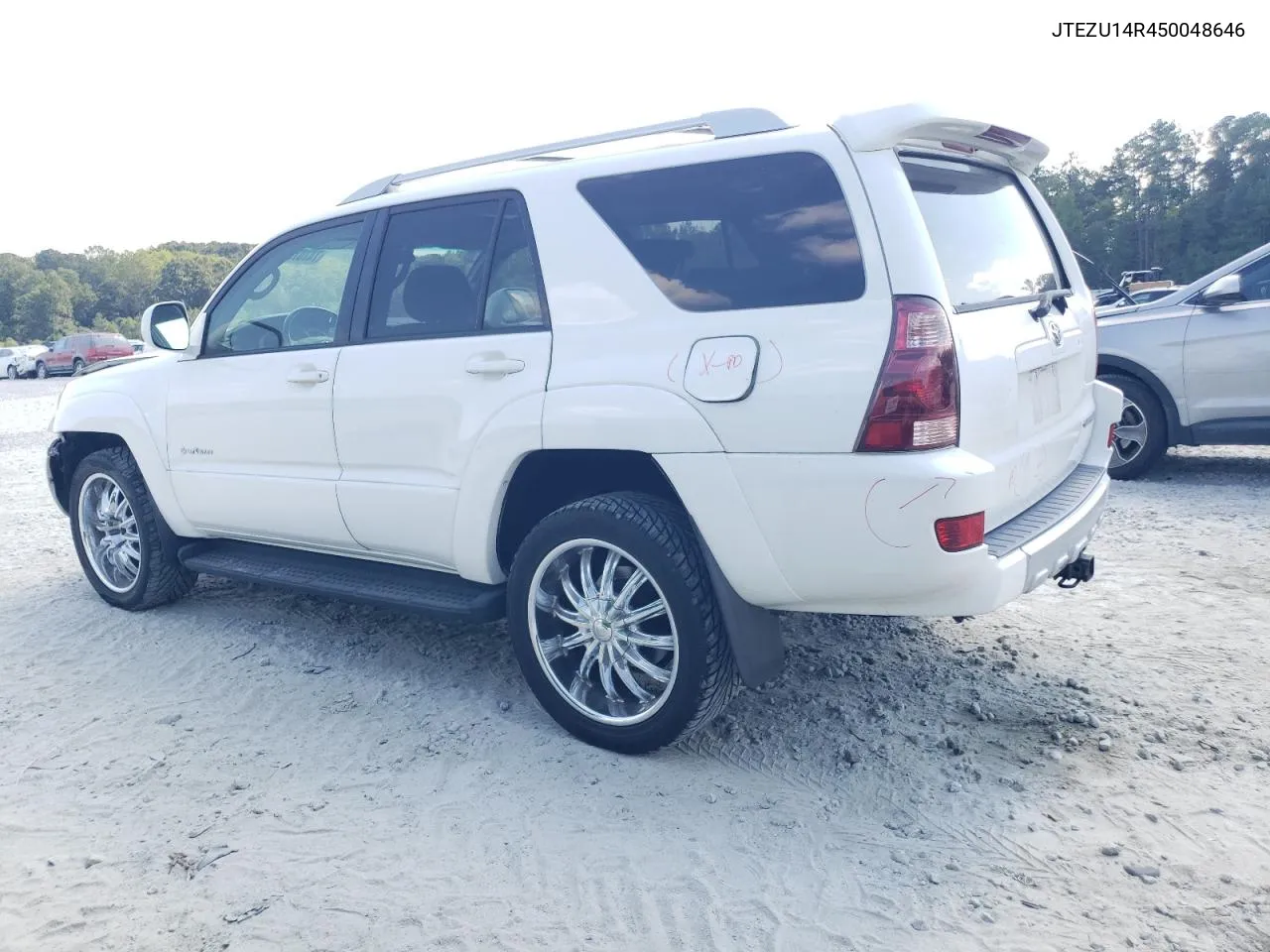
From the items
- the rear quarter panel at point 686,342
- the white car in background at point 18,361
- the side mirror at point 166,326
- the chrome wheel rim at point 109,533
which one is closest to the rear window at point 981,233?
the rear quarter panel at point 686,342

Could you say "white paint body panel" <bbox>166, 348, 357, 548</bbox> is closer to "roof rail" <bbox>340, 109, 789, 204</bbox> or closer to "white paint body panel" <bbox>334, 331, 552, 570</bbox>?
"white paint body panel" <bbox>334, 331, 552, 570</bbox>

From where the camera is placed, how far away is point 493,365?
141 inches

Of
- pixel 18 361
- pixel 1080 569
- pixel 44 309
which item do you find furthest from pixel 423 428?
pixel 44 309

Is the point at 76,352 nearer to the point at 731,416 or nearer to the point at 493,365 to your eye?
the point at 493,365

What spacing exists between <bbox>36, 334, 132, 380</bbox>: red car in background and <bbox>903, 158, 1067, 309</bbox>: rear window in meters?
37.0

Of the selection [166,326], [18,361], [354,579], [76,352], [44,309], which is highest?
[44,309]

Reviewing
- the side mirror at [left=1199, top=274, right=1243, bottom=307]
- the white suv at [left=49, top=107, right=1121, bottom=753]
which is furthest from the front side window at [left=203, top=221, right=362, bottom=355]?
the side mirror at [left=1199, top=274, right=1243, bottom=307]

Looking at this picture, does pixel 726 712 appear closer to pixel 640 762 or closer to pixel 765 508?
pixel 640 762

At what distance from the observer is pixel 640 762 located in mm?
3461

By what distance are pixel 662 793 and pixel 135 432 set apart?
11.1 feet

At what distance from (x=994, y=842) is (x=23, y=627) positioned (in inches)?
188

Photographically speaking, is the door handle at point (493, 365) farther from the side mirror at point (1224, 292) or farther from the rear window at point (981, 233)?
the side mirror at point (1224, 292)

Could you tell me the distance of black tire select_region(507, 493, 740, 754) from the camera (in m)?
3.21

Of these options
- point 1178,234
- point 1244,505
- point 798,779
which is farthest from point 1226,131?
point 798,779
